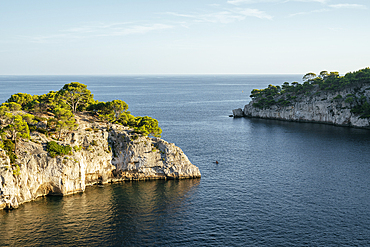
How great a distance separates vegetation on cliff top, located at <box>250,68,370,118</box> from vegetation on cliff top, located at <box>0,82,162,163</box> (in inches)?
4432

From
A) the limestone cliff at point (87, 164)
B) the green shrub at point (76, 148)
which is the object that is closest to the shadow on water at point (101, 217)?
the limestone cliff at point (87, 164)

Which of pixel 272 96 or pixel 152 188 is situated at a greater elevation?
pixel 272 96

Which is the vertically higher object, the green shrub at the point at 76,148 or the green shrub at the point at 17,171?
the green shrub at the point at 76,148

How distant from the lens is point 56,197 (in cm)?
Answer: 6412

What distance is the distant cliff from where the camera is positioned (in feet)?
495

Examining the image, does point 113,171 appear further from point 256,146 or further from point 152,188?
point 256,146

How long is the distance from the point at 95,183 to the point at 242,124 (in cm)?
10518

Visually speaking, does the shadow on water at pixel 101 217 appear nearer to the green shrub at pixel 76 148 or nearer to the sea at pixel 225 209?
the sea at pixel 225 209

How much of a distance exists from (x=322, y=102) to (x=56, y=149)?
141m

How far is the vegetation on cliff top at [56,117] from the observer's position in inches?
2581

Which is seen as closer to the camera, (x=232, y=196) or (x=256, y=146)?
(x=232, y=196)

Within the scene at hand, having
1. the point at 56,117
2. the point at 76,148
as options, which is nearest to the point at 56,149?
the point at 76,148

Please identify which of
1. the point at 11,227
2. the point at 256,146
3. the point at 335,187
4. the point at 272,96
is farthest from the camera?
the point at 272,96

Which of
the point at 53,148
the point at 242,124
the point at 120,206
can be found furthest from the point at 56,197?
the point at 242,124
